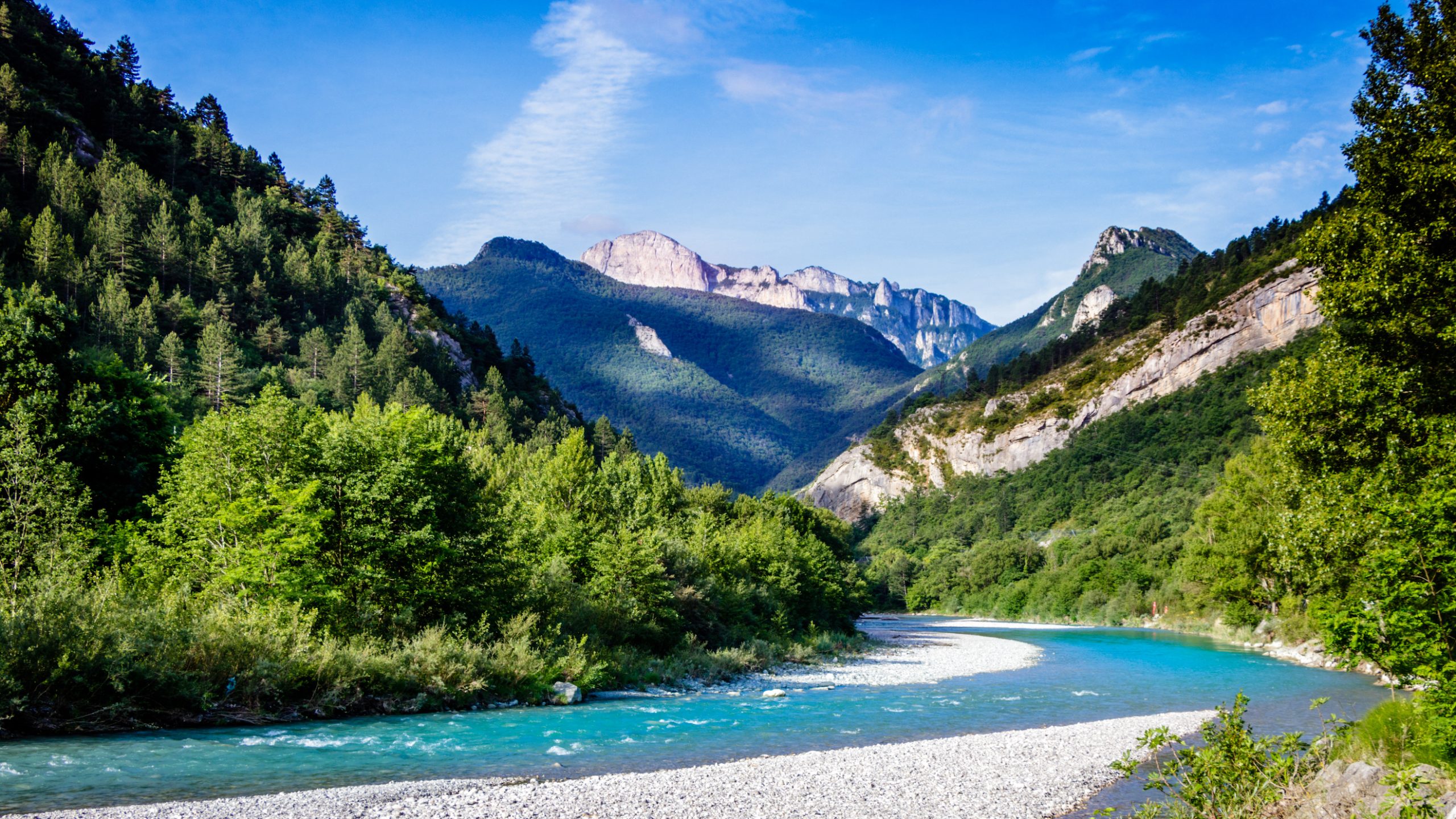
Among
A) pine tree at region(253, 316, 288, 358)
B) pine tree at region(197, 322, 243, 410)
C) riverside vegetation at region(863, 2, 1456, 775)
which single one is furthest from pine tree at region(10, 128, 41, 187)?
riverside vegetation at region(863, 2, 1456, 775)

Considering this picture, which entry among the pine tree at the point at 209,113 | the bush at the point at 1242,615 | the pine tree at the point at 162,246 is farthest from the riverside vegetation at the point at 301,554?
the pine tree at the point at 209,113

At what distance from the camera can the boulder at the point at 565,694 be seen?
91.7 feet

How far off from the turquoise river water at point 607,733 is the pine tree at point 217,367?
63.0m

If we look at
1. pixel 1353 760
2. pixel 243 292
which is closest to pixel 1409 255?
pixel 1353 760

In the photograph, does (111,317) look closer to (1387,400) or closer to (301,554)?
(301,554)

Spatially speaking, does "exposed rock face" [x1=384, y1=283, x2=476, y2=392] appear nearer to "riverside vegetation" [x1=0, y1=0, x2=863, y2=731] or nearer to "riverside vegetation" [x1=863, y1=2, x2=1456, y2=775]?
"riverside vegetation" [x1=0, y1=0, x2=863, y2=731]

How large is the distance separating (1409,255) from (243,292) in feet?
379

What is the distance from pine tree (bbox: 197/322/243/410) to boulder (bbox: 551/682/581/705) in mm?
59628

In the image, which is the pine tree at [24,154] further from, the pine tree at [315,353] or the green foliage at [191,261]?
the pine tree at [315,353]

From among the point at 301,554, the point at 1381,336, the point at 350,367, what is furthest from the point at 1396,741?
the point at 350,367

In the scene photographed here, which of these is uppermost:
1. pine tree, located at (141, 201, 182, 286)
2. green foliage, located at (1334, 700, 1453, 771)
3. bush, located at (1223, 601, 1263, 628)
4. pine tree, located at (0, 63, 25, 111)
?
pine tree, located at (0, 63, 25, 111)

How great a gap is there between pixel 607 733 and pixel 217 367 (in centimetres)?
6984

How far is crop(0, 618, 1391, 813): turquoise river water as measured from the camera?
49.3ft

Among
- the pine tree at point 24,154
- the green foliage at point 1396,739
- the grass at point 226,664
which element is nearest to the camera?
the green foliage at point 1396,739
